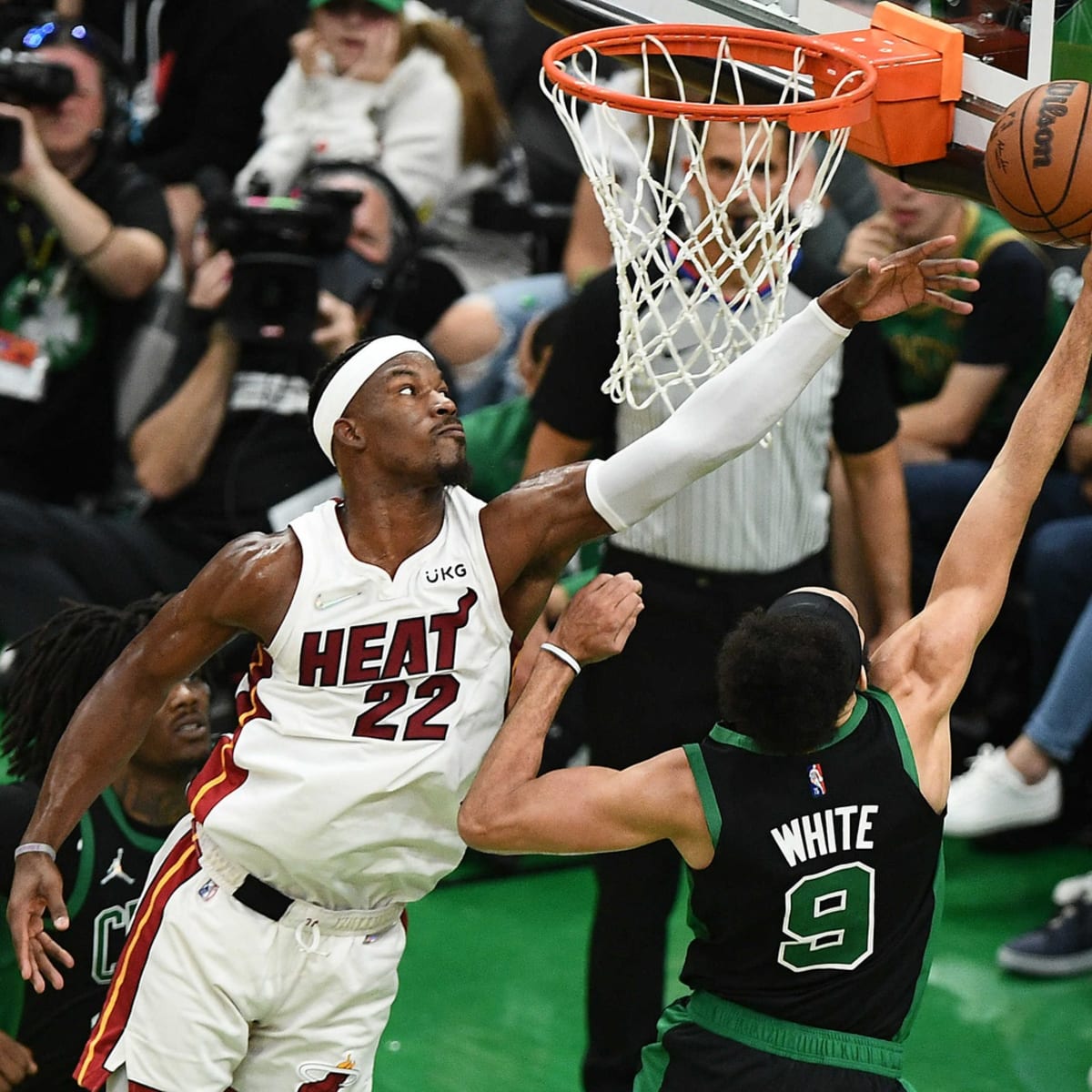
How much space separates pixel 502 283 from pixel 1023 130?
3.87 metres

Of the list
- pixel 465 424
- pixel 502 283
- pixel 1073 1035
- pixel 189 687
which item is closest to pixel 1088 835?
pixel 1073 1035

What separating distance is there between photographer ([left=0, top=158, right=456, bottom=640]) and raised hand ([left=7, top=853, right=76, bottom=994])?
280 cm

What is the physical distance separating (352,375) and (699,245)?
0.73m

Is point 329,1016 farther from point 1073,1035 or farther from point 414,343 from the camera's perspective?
point 1073,1035

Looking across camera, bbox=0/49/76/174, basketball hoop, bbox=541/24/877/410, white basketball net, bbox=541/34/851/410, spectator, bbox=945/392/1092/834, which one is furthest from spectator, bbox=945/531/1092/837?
camera, bbox=0/49/76/174

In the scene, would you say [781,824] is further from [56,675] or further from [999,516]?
[56,675]

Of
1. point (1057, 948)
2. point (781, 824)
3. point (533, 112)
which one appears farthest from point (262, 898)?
point (533, 112)

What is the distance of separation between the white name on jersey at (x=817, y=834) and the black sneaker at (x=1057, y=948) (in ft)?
7.92

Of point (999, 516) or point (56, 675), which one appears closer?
point (999, 516)

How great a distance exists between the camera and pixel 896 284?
3469 millimetres

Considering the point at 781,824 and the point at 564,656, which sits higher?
the point at 564,656

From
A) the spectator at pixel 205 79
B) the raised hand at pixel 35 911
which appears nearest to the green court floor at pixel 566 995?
the raised hand at pixel 35 911

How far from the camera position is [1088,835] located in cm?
636

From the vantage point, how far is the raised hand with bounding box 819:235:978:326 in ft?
11.2
